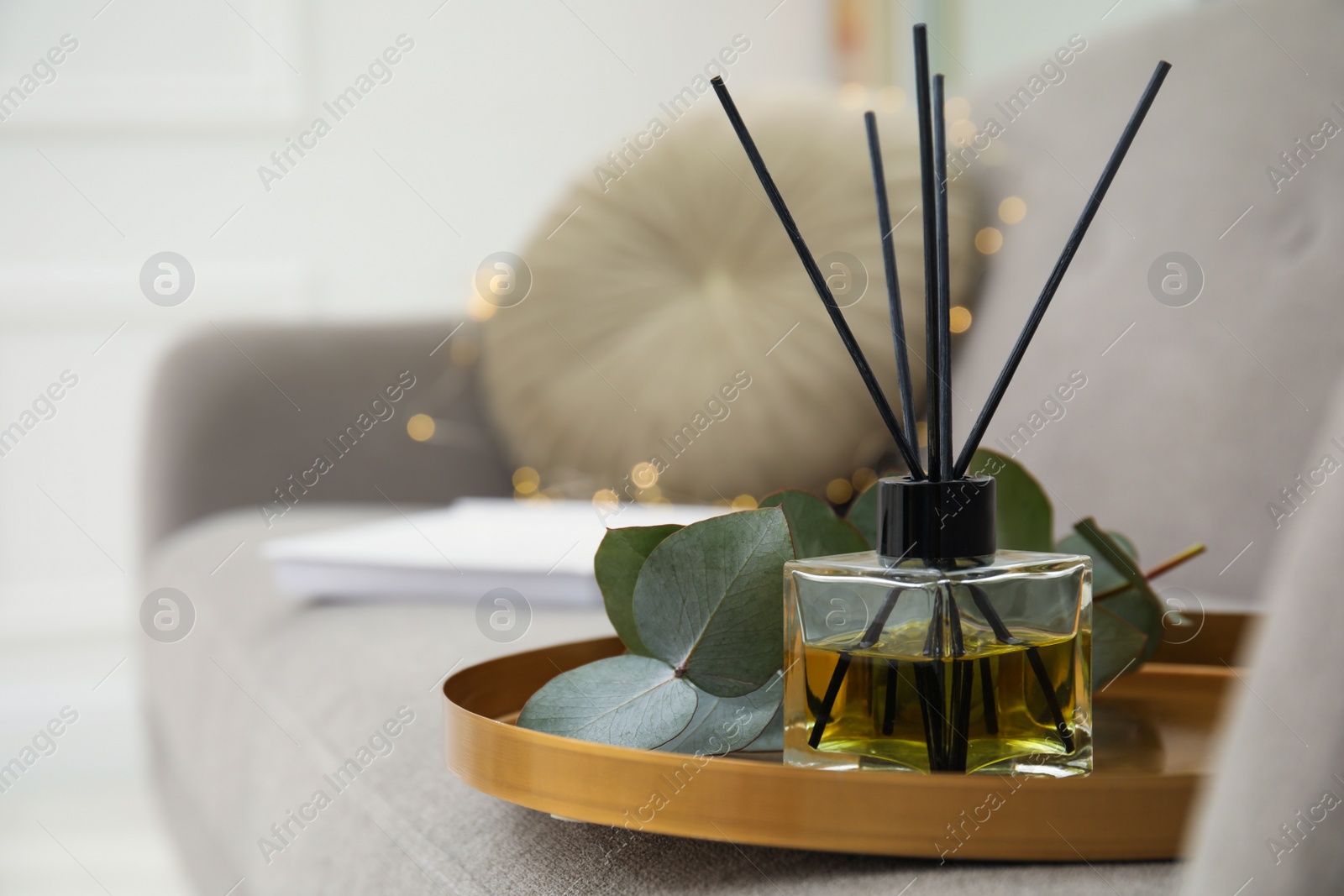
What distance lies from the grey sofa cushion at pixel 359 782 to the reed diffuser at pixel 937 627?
0.04 m

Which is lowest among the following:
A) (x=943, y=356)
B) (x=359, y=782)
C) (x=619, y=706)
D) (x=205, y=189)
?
(x=359, y=782)

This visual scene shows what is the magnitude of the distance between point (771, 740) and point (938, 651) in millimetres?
85

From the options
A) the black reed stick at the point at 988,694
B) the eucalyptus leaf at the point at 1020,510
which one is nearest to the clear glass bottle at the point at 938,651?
the black reed stick at the point at 988,694

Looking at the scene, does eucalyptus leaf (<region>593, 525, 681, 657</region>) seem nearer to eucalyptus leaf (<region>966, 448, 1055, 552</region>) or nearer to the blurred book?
eucalyptus leaf (<region>966, 448, 1055, 552</region>)

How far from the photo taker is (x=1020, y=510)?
46 centimetres

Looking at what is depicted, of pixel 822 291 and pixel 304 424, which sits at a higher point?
pixel 822 291

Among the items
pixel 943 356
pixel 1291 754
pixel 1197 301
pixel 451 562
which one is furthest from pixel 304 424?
pixel 1291 754

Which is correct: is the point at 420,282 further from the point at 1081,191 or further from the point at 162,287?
the point at 1081,191

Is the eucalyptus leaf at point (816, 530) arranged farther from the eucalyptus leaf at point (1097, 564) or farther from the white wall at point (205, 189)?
the white wall at point (205, 189)

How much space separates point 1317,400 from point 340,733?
26.9 inches

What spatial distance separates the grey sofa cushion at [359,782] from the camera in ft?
1.18

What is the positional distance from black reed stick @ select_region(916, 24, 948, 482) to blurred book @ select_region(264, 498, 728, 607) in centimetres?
43

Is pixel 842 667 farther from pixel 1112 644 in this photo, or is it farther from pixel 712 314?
pixel 712 314

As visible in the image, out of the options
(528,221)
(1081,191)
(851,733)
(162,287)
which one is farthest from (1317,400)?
(162,287)
